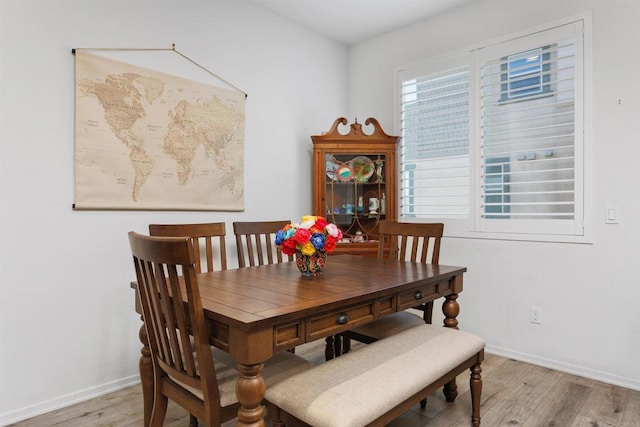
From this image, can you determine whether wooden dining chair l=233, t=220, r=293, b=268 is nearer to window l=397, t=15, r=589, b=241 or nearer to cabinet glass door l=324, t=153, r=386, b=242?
cabinet glass door l=324, t=153, r=386, b=242

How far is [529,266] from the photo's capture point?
9.32ft

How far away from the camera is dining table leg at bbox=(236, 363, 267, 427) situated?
1.24m

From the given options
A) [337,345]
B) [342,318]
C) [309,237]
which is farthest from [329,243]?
[337,345]

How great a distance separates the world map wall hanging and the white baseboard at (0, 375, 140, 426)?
1.06 m

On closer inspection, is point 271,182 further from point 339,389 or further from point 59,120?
point 339,389

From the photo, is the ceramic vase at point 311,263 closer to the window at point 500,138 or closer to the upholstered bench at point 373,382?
the upholstered bench at point 373,382

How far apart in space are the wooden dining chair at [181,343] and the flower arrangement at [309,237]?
52 cm

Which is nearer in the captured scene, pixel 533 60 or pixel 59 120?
pixel 59 120

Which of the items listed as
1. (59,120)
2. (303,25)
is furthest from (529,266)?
(59,120)

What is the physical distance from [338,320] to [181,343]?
0.58 metres

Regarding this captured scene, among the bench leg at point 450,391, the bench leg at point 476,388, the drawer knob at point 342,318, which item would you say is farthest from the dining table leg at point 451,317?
the drawer knob at point 342,318

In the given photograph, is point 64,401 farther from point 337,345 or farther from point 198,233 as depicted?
point 337,345

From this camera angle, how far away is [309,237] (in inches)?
72.7

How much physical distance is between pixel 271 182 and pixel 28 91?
5.61 feet
